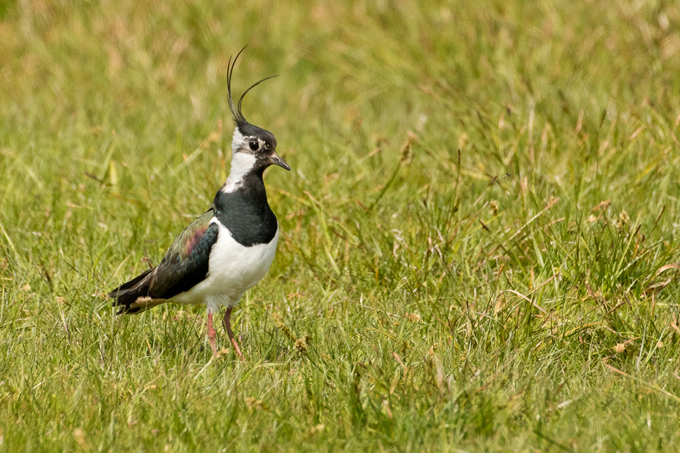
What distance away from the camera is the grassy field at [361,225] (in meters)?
3.38

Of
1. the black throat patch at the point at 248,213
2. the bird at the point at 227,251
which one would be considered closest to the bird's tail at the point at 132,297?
the bird at the point at 227,251

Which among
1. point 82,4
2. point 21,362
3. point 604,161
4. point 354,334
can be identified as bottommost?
point 604,161

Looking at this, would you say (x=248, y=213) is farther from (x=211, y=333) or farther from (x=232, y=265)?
(x=211, y=333)

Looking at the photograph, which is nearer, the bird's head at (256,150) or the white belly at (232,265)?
the white belly at (232,265)

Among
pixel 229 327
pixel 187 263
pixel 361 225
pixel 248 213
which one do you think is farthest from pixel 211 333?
pixel 361 225

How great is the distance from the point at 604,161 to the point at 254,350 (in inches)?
113

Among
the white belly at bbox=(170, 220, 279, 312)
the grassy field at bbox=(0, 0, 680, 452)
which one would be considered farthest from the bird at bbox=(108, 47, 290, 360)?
the grassy field at bbox=(0, 0, 680, 452)

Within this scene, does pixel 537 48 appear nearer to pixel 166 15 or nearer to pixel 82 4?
pixel 166 15

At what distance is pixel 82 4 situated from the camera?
9.80 meters

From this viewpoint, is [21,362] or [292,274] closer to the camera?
[21,362]

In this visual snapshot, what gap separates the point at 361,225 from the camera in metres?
5.16

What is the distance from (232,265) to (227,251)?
→ 72 mm

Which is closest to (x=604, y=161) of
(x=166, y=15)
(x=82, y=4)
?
(x=166, y=15)

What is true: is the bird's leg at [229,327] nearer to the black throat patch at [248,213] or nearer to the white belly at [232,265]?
the white belly at [232,265]
